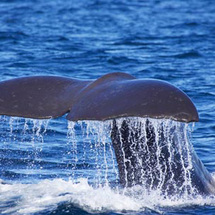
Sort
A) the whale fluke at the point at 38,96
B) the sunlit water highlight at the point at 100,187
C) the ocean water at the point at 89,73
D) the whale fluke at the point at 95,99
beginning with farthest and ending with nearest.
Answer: the ocean water at the point at 89,73
the sunlit water highlight at the point at 100,187
the whale fluke at the point at 38,96
the whale fluke at the point at 95,99

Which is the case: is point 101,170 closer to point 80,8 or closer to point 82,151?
point 82,151

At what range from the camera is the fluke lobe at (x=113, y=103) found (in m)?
4.77

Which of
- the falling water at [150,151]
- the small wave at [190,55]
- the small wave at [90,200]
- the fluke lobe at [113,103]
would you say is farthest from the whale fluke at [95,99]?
the small wave at [190,55]

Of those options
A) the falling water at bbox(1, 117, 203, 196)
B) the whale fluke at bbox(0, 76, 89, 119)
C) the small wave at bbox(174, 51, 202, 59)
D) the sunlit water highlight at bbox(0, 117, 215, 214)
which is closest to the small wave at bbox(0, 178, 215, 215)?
the sunlit water highlight at bbox(0, 117, 215, 214)

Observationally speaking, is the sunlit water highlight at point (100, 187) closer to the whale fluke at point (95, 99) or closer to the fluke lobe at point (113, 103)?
the fluke lobe at point (113, 103)

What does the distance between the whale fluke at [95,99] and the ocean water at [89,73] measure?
0.26 meters

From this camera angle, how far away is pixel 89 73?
46.6ft

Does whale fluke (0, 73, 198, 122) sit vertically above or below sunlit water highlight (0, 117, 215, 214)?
above

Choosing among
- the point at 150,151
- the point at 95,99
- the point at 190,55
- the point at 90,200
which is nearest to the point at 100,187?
the point at 90,200

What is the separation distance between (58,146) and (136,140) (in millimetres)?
3578

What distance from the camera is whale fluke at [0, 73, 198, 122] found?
476cm

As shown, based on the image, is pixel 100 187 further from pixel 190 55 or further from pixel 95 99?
pixel 190 55

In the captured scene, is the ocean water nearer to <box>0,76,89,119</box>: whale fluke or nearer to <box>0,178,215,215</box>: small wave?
<box>0,178,215,215</box>: small wave

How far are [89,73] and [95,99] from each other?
9.05 metres
